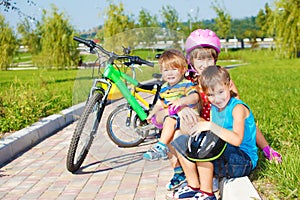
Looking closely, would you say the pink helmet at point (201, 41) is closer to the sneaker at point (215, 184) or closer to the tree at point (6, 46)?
the sneaker at point (215, 184)

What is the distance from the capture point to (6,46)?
2327cm

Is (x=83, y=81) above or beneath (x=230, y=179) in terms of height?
above

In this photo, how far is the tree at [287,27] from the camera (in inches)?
974

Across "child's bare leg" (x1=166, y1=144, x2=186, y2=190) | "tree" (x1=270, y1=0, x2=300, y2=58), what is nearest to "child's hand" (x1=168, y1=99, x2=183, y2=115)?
"child's bare leg" (x1=166, y1=144, x2=186, y2=190)

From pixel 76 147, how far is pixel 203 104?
1471 mm

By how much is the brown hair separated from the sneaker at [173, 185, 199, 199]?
2.89 ft

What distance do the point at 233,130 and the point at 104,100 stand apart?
4.41 ft

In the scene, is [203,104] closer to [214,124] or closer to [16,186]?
[214,124]

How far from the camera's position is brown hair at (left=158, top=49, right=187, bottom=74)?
3744mm

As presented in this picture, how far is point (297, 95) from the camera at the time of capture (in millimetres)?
9023

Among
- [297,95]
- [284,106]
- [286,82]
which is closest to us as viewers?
[284,106]

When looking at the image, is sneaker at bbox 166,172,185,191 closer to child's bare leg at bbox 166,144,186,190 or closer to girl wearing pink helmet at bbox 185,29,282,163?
child's bare leg at bbox 166,144,186,190

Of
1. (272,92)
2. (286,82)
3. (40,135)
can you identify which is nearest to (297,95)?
(272,92)

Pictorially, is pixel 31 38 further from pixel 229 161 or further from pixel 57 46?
pixel 229 161
